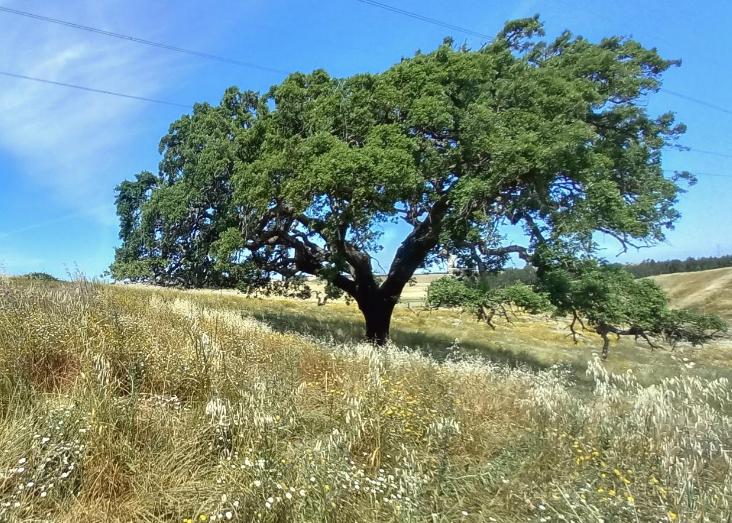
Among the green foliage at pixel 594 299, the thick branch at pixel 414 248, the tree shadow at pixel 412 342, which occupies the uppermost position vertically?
the thick branch at pixel 414 248

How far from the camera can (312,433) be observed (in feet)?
15.2

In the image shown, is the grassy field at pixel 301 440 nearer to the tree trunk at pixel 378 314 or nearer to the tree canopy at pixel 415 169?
the tree canopy at pixel 415 169

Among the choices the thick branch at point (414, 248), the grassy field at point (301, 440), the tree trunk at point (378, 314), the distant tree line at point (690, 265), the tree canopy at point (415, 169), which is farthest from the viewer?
the distant tree line at point (690, 265)

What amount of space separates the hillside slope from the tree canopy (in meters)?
47.6

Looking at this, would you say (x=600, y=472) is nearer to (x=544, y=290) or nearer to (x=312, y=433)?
(x=312, y=433)

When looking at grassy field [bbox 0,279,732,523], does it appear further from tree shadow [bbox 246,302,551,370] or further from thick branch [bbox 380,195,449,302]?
thick branch [bbox 380,195,449,302]

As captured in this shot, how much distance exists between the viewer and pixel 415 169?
12891mm

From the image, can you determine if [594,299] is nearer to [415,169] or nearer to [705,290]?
[415,169]

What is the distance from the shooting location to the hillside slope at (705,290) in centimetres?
5959

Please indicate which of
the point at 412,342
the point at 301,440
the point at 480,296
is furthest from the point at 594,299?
the point at 301,440

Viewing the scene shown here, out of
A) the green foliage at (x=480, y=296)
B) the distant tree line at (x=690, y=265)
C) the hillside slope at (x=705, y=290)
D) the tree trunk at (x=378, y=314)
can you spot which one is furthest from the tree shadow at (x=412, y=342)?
the distant tree line at (x=690, y=265)

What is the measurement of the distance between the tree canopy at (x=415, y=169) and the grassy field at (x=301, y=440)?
23.9 feet

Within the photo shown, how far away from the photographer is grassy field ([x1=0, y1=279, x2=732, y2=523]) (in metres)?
3.41

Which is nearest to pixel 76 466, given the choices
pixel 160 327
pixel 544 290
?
pixel 160 327
